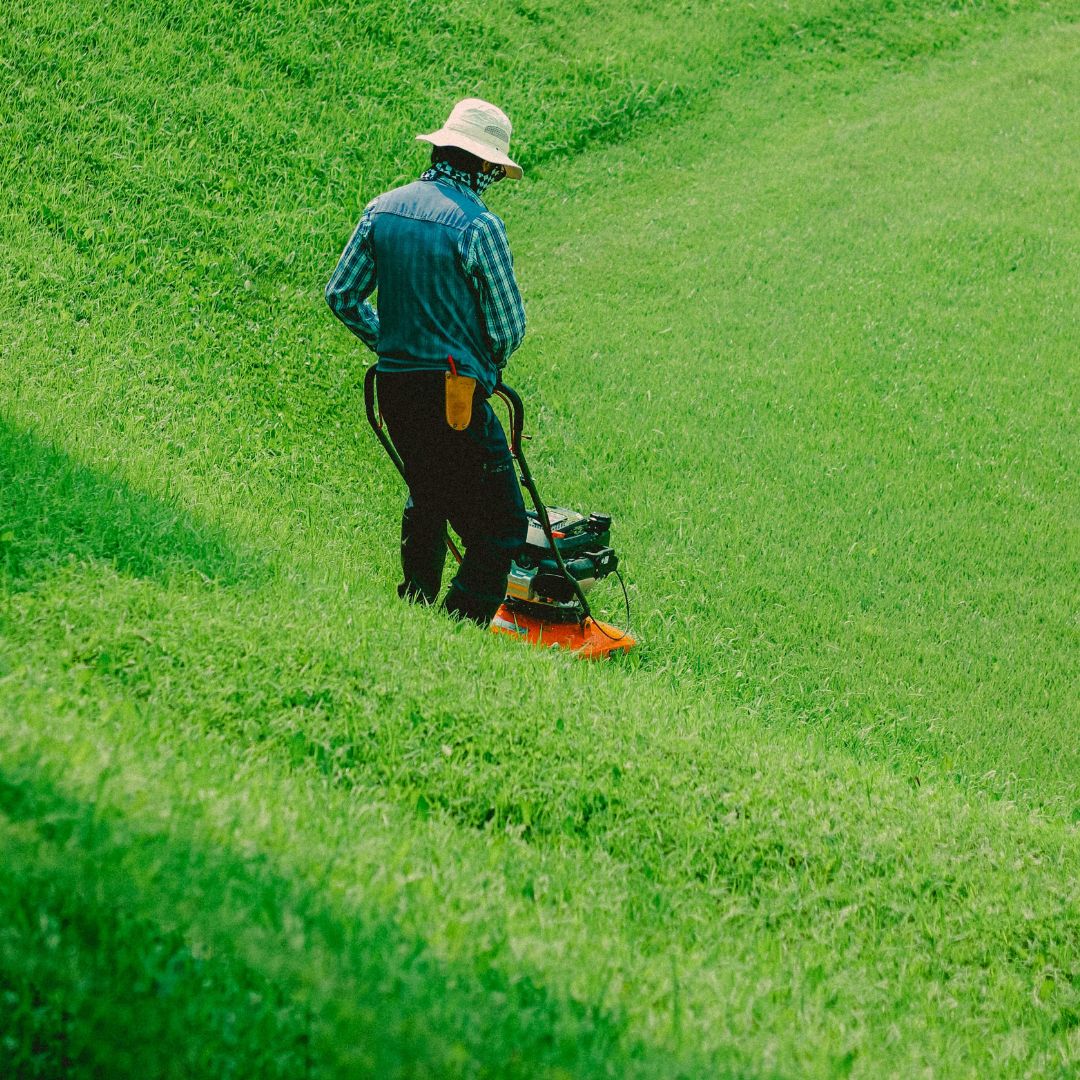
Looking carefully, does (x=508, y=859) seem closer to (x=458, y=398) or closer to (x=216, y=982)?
(x=216, y=982)

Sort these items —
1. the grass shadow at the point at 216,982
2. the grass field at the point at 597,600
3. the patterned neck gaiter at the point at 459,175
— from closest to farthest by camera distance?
the grass shadow at the point at 216,982 → the grass field at the point at 597,600 → the patterned neck gaiter at the point at 459,175

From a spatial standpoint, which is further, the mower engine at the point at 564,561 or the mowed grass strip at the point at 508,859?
the mower engine at the point at 564,561

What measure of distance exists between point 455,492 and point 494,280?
40.1 inches

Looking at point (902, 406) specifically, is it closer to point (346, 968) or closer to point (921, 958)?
point (921, 958)

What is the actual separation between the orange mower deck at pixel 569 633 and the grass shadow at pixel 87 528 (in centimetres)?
151

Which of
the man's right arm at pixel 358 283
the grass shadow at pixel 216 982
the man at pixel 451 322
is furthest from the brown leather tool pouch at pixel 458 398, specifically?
the grass shadow at pixel 216 982

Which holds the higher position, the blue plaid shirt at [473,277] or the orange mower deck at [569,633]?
the blue plaid shirt at [473,277]

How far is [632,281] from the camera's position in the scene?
38.0 ft

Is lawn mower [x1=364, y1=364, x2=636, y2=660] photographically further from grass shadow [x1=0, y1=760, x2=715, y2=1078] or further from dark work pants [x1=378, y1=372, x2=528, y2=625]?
grass shadow [x1=0, y1=760, x2=715, y2=1078]

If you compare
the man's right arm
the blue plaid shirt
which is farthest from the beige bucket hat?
the man's right arm

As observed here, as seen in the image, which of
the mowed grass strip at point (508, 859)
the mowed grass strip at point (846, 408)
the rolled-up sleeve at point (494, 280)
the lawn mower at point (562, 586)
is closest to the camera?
the mowed grass strip at point (508, 859)

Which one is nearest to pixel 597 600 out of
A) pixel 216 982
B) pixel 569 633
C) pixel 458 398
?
pixel 569 633

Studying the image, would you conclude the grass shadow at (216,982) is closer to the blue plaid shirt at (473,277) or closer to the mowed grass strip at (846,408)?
the blue plaid shirt at (473,277)

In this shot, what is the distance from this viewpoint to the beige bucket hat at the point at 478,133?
210 inches
